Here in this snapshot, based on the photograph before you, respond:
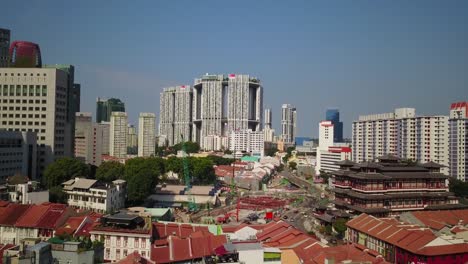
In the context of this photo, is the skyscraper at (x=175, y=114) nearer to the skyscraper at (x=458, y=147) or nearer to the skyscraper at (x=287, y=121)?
the skyscraper at (x=287, y=121)

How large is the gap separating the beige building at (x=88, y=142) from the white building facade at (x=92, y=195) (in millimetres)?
31708

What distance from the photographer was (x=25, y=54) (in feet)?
165

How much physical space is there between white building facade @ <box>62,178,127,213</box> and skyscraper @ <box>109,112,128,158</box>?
182 feet

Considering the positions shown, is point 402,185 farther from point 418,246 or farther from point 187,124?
point 187,124

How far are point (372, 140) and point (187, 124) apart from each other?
65.6 metres

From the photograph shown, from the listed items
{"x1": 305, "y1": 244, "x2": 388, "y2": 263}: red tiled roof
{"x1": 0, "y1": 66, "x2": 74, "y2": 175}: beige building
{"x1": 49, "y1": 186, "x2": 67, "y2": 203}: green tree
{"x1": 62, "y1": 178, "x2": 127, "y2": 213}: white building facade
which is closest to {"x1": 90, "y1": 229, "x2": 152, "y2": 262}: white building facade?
{"x1": 305, "y1": 244, "x2": 388, "y2": 263}: red tiled roof

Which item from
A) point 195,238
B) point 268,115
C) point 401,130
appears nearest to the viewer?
point 195,238

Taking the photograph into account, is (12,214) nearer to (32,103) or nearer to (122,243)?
(122,243)

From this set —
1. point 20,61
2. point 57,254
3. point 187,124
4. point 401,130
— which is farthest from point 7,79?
point 187,124

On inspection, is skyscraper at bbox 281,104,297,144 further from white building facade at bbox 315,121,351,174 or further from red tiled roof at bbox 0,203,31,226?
red tiled roof at bbox 0,203,31,226

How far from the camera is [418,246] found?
20094 millimetres

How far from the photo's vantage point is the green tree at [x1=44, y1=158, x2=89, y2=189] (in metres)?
35.6

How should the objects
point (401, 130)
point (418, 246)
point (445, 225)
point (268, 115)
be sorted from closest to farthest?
point (418, 246), point (445, 225), point (401, 130), point (268, 115)

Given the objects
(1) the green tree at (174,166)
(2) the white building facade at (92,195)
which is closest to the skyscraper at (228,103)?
(1) the green tree at (174,166)
